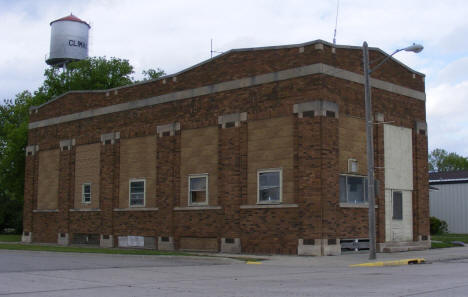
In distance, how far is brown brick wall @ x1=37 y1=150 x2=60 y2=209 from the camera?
126 ft

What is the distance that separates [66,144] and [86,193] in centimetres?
378

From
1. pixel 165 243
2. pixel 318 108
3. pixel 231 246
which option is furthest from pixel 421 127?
pixel 165 243

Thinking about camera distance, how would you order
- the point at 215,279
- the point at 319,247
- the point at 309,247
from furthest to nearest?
the point at 309,247
the point at 319,247
the point at 215,279

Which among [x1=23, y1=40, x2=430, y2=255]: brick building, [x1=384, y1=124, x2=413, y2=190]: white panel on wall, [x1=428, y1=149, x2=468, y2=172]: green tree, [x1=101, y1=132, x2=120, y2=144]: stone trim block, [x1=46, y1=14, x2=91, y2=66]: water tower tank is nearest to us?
[x1=23, y1=40, x2=430, y2=255]: brick building

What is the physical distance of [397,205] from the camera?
2861 cm

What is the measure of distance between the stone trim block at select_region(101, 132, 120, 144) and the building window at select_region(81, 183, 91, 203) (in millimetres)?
3098

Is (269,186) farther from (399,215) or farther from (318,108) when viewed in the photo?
(399,215)

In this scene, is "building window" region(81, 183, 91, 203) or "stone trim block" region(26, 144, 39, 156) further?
"stone trim block" region(26, 144, 39, 156)

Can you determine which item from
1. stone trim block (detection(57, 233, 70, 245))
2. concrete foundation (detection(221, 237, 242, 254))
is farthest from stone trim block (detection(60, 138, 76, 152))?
concrete foundation (detection(221, 237, 242, 254))

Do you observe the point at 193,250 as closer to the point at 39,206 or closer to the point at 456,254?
the point at 456,254

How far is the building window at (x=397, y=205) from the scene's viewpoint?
93.4 feet

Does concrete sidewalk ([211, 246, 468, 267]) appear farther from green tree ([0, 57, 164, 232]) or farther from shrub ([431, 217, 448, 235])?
green tree ([0, 57, 164, 232])

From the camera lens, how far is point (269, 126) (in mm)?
26547

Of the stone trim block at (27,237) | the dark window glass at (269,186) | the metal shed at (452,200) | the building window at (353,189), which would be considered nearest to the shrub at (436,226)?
Result: the metal shed at (452,200)
